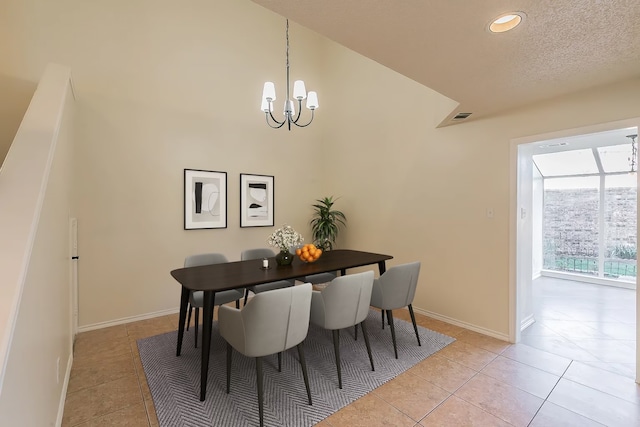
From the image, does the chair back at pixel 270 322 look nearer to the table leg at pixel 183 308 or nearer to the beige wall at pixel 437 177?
the table leg at pixel 183 308

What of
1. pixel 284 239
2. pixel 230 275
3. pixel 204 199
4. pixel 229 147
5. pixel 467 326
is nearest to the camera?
pixel 230 275

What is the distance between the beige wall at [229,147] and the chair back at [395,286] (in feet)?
3.49

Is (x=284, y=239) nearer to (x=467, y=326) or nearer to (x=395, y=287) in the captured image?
(x=395, y=287)

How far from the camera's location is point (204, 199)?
4.00 m

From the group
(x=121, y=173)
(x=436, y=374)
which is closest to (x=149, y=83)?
(x=121, y=173)

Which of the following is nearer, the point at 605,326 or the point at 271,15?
the point at 605,326

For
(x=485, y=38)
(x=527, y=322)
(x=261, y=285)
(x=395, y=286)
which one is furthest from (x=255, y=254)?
(x=527, y=322)

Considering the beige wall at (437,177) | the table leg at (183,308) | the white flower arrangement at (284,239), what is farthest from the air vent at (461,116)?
the table leg at (183,308)

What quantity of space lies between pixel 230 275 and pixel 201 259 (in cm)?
86

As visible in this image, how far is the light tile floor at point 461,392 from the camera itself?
6.34 ft

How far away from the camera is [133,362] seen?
8.64 ft

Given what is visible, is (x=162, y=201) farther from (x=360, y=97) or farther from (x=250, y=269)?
(x=360, y=97)

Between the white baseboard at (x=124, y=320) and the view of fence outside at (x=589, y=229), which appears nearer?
the white baseboard at (x=124, y=320)

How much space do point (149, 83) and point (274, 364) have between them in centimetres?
353
